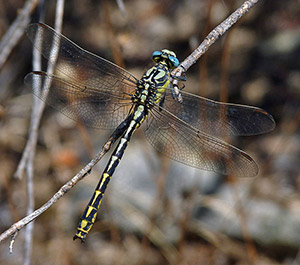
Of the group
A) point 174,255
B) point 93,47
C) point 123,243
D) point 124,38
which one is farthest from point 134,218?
point 93,47

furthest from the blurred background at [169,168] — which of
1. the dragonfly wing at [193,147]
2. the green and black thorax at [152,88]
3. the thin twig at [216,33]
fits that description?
the thin twig at [216,33]

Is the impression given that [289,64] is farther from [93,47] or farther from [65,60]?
[65,60]

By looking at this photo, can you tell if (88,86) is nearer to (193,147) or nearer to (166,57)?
(166,57)

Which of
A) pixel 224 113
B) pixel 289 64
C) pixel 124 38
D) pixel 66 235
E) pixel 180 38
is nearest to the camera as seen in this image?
pixel 224 113

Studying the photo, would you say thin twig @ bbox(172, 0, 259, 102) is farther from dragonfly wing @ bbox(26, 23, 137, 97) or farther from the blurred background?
the blurred background

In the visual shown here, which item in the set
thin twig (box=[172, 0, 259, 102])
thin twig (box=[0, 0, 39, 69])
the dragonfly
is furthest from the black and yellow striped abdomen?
thin twig (box=[0, 0, 39, 69])
